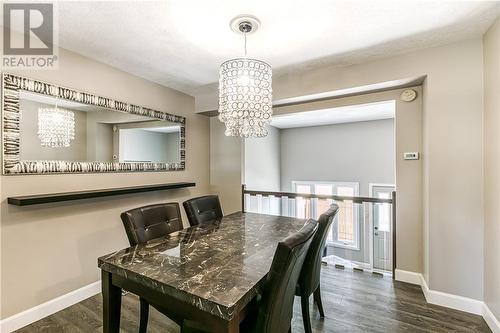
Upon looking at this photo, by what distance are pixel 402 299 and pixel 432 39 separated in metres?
2.46

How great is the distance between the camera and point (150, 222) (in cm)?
194

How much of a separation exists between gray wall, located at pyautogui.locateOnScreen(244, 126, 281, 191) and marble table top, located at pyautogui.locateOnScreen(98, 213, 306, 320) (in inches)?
85.7

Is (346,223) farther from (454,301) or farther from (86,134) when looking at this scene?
(86,134)

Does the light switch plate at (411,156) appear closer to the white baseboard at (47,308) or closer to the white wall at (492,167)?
the white wall at (492,167)

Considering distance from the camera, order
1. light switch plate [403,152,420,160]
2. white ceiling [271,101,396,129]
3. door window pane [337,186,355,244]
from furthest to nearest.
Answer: white ceiling [271,101,396,129], door window pane [337,186,355,244], light switch plate [403,152,420,160]

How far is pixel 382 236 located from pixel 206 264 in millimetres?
2526

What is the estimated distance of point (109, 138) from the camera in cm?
266

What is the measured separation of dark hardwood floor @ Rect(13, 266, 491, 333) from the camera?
6.31 feet

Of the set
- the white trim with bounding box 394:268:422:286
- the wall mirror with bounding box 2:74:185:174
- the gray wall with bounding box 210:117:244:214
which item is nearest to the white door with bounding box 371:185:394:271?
the white trim with bounding box 394:268:422:286

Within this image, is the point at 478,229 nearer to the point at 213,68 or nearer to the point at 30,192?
the point at 213,68

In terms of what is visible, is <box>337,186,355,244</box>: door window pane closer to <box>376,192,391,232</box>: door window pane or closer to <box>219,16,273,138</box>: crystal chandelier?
<box>376,192,391,232</box>: door window pane

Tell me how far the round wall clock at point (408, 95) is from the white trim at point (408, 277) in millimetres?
1921

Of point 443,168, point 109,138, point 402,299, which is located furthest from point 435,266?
point 109,138

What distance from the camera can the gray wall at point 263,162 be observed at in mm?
4180
